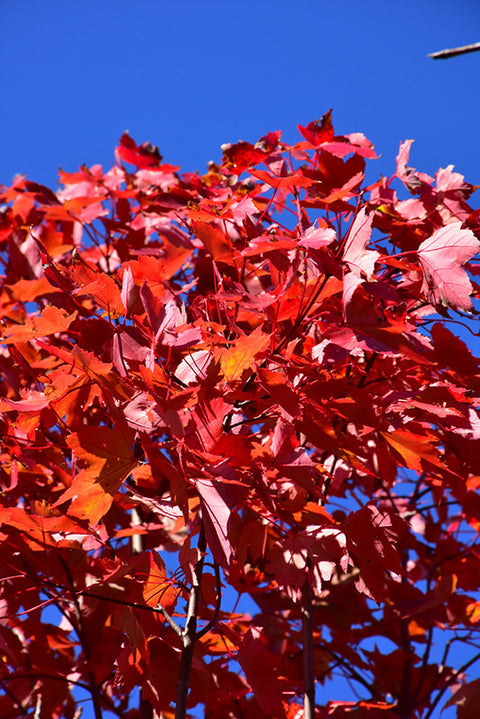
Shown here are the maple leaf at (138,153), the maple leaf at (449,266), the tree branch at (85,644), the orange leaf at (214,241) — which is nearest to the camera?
the maple leaf at (449,266)

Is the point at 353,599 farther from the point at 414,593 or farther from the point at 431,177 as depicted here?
the point at 431,177

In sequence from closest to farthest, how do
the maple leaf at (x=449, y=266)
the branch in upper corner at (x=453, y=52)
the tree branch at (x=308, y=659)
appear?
1. the branch in upper corner at (x=453, y=52)
2. the maple leaf at (x=449, y=266)
3. the tree branch at (x=308, y=659)

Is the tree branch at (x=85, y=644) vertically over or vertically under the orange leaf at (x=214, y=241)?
under

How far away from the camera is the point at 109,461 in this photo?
831mm

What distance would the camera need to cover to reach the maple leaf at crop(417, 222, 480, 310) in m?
0.86

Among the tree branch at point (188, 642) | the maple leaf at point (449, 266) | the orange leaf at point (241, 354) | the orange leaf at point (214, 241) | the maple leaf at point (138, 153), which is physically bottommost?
the tree branch at point (188, 642)

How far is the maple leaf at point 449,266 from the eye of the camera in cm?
86

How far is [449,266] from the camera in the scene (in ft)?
2.88

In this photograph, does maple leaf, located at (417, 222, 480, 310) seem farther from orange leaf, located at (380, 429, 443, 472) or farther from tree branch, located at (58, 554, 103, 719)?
tree branch, located at (58, 554, 103, 719)

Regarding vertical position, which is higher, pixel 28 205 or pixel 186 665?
pixel 28 205

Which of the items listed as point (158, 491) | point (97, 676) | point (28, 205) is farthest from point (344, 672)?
point (28, 205)

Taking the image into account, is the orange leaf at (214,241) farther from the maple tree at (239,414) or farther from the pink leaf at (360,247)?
the pink leaf at (360,247)

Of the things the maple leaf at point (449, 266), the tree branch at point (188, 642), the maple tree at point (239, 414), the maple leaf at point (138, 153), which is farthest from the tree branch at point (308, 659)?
the maple leaf at point (138, 153)

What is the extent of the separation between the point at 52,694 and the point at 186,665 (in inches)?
22.9
